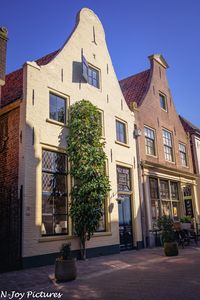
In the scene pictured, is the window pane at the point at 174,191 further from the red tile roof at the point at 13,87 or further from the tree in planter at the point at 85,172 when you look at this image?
the red tile roof at the point at 13,87

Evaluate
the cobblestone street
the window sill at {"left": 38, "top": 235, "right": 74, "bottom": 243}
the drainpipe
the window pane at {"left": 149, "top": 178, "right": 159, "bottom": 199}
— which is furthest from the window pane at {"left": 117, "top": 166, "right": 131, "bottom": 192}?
the cobblestone street

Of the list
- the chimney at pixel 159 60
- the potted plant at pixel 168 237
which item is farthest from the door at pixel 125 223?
the chimney at pixel 159 60

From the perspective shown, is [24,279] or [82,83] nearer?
[24,279]

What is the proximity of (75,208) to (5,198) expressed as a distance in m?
2.49

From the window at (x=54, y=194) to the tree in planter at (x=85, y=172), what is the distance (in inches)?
16.1

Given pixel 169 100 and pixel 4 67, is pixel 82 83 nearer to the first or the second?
pixel 4 67

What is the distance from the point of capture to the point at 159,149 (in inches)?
693

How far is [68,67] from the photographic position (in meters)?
12.7

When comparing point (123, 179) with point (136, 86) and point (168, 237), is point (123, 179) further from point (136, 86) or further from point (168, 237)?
point (136, 86)

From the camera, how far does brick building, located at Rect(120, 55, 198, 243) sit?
15932 mm

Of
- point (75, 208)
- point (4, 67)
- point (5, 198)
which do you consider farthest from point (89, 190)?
point (4, 67)

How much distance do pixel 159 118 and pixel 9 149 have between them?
10.8 meters

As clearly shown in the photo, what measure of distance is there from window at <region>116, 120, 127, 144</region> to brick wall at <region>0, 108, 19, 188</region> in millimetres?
5800

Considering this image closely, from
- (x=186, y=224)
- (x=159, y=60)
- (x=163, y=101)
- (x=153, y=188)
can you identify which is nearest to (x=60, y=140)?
(x=153, y=188)
